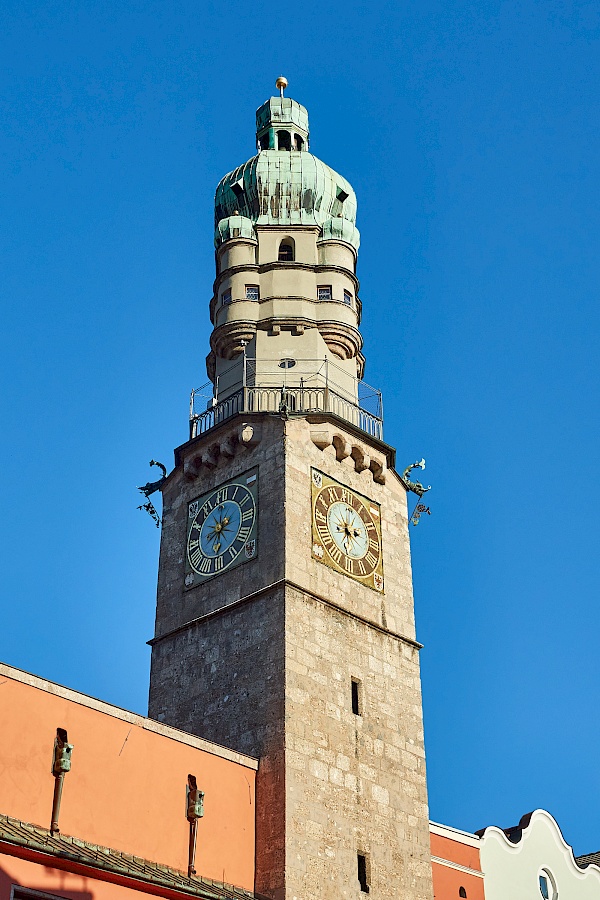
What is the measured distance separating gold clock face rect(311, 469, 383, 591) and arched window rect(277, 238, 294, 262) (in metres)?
8.00

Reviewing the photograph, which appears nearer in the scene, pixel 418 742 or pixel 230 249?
pixel 418 742

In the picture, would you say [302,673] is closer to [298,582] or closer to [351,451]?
[298,582]

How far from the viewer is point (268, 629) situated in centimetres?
2989

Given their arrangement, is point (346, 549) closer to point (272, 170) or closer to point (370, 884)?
point (370, 884)

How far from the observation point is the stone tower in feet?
94.0

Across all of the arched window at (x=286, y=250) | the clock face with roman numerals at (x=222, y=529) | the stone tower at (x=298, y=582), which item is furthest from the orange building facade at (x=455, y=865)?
the arched window at (x=286, y=250)

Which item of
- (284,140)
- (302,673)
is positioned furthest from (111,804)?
(284,140)

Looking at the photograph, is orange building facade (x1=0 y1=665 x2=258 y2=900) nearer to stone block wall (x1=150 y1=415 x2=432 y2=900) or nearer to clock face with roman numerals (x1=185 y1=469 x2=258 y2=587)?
stone block wall (x1=150 y1=415 x2=432 y2=900)

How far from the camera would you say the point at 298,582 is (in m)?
30.5

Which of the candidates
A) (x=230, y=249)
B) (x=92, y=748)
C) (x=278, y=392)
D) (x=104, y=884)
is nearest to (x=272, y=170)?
(x=230, y=249)

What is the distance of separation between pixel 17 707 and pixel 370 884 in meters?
9.03

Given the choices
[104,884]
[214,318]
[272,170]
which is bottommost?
[104,884]

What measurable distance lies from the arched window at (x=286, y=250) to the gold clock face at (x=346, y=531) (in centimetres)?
800

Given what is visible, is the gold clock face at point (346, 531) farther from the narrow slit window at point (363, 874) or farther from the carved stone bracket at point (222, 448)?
the narrow slit window at point (363, 874)
